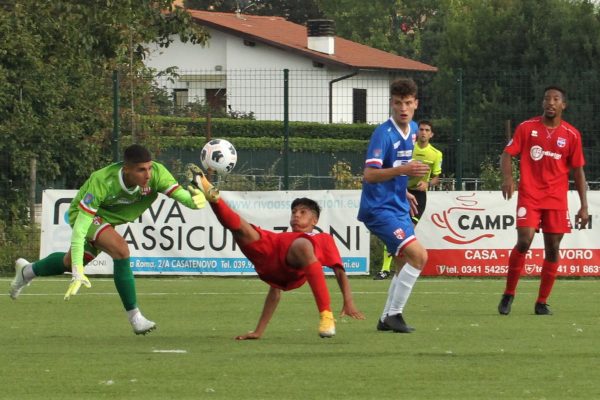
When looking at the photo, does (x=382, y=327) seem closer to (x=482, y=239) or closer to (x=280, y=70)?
(x=482, y=239)

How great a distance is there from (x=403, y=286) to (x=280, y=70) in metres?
11.0

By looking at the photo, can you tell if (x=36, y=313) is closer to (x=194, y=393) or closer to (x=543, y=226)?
(x=543, y=226)

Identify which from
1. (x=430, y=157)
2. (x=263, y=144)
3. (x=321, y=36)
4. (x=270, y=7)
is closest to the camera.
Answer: (x=430, y=157)

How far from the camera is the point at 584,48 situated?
45.8 meters

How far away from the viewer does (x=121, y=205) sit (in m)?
11.0

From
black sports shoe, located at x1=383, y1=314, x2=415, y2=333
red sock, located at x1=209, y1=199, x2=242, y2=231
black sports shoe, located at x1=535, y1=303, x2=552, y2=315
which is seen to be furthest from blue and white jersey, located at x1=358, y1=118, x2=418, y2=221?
black sports shoe, located at x1=535, y1=303, x2=552, y2=315

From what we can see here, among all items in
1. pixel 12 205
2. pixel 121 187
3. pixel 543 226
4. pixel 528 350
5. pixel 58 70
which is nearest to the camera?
pixel 528 350

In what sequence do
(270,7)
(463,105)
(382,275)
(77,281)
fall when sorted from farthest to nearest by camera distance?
(270,7)
(463,105)
(382,275)
(77,281)

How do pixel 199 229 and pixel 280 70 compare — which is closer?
pixel 199 229

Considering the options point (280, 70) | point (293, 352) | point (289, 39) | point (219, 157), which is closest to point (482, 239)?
point (280, 70)

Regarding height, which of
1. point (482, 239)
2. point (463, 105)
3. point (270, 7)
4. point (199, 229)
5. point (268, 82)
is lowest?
point (482, 239)

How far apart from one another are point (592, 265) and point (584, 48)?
27698 millimetres

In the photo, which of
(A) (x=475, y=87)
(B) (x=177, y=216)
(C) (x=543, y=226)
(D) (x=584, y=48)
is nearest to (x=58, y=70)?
(B) (x=177, y=216)

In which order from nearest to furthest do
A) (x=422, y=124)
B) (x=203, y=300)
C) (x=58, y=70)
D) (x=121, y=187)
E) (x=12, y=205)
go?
(x=121, y=187), (x=203, y=300), (x=422, y=124), (x=12, y=205), (x=58, y=70)
